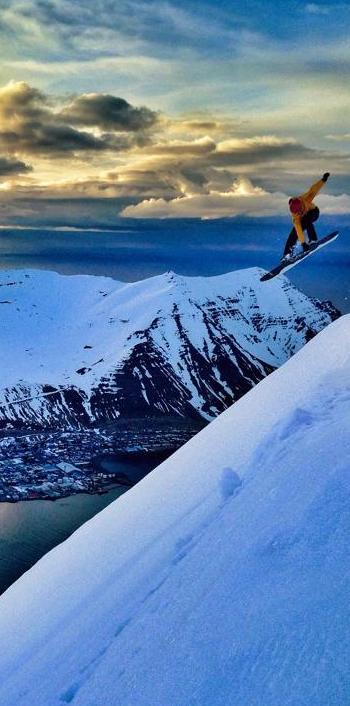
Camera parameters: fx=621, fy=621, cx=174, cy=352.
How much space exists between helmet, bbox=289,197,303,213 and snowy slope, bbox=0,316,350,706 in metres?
10.4

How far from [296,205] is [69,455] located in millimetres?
148168

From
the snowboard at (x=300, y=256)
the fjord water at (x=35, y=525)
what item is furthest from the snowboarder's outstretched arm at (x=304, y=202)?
the fjord water at (x=35, y=525)

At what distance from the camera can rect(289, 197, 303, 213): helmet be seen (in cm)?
1763

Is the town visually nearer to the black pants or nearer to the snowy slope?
the black pants

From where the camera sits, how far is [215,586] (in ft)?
15.2

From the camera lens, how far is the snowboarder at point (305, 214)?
17.4 m

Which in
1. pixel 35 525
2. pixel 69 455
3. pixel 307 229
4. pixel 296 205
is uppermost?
pixel 296 205

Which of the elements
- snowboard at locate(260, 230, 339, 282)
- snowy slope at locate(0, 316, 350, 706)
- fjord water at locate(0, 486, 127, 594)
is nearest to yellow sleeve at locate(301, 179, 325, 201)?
snowboard at locate(260, 230, 339, 282)

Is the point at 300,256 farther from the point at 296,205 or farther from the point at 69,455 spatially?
the point at 69,455

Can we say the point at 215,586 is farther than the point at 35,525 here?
No

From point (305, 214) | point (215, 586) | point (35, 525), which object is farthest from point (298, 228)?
point (35, 525)

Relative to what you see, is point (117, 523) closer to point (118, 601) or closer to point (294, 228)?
point (118, 601)

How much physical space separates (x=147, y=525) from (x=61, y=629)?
1.43 metres

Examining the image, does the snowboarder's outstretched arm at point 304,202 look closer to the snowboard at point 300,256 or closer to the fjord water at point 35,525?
the snowboard at point 300,256
